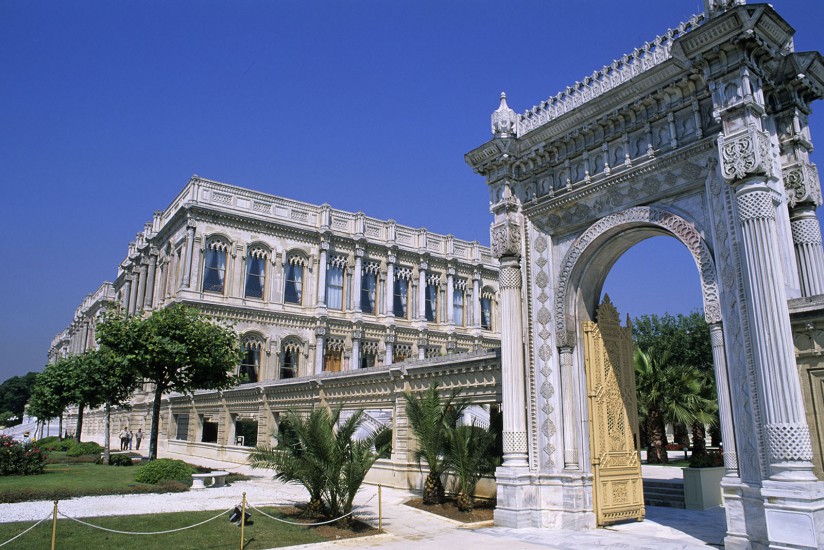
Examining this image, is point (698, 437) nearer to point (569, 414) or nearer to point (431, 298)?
point (569, 414)

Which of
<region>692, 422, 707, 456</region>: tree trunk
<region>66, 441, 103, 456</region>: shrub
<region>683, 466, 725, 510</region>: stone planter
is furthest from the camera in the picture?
<region>66, 441, 103, 456</region>: shrub

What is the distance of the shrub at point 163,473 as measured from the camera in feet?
55.4

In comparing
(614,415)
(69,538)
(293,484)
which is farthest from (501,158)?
(293,484)

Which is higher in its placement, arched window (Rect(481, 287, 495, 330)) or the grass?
arched window (Rect(481, 287, 495, 330))

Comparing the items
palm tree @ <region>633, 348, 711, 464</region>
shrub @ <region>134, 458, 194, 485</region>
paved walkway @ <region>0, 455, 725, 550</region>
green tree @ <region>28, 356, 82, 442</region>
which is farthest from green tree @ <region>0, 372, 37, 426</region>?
palm tree @ <region>633, 348, 711, 464</region>

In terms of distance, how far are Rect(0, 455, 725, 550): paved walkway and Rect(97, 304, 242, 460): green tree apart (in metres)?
5.95

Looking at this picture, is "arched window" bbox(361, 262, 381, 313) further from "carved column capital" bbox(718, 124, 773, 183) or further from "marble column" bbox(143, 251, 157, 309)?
"carved column capital" bbox(718, 124, 773, 183)

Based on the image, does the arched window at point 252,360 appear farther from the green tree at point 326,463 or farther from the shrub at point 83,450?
the green tree at point 326,463

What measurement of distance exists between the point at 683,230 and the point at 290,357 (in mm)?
29449

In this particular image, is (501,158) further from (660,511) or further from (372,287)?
(372,287)

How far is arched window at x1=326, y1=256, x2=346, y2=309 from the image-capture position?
38750 millimetres

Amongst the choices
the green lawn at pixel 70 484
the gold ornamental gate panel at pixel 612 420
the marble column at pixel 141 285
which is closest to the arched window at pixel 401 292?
the marble column at pixel 141 285

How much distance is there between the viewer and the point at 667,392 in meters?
21.0

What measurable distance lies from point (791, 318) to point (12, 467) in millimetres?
21492
